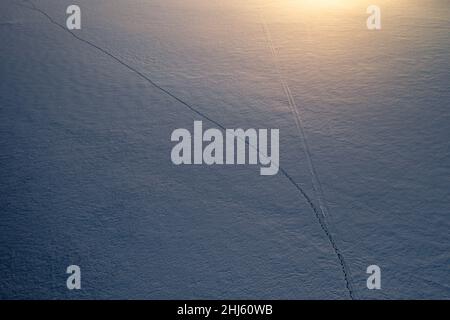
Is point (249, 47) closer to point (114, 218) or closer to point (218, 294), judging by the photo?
point (114, 218)

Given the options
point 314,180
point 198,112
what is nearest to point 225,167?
point 314,180

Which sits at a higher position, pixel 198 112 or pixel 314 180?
pixel 198 112

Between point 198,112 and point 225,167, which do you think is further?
point 198,112

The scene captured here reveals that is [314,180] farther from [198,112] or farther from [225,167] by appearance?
[198,112]

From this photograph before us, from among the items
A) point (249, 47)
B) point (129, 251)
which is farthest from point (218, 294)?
point (249, 47)

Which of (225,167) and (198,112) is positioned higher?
(198,112)
